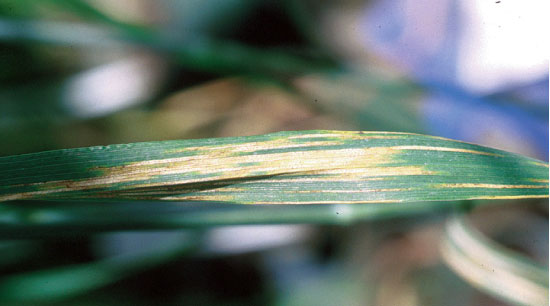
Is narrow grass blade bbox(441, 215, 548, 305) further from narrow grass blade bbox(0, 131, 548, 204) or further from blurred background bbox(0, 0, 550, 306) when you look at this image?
narrow grass blade bbox(0, 131, 548, 204)

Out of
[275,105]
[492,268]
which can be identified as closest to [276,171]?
[492,268]

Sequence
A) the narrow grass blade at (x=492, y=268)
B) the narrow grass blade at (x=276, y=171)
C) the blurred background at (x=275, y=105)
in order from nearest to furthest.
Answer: the narrow grass blade at (x=276, y=171) → the narrow grass blade at (x=492, y=268) → the blurred background at (x=275, y=105)

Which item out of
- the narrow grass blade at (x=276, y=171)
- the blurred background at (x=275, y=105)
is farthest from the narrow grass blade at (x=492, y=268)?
the narrow grass blade at (x=276, y=171)

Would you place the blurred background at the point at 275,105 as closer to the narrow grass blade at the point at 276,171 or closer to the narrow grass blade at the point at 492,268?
the narrow grass blade at the point at 492,268

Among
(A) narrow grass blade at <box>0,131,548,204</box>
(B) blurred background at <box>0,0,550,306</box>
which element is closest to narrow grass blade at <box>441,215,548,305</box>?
(B) blurred background at <box>0,0,550,306</box>

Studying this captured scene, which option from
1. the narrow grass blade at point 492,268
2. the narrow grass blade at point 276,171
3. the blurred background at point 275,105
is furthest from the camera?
the blurred background at point 275,105

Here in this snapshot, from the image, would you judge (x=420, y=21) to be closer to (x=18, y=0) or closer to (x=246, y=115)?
(x=246, y=115)

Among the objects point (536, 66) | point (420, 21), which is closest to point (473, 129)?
point (536, 66)
